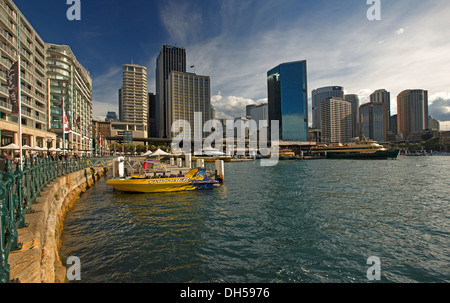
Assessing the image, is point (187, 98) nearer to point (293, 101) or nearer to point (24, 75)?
point (293, 101)

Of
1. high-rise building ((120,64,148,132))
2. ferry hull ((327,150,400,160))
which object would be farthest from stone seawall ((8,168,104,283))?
high-rise building ((120,64,148,132))

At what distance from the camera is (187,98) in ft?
592

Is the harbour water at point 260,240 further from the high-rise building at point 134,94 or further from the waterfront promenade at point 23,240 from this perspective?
the high-rise building at point 134,94

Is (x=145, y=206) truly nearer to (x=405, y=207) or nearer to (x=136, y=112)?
(x=405, y=207)

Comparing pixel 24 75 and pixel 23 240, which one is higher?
pixel 24 75

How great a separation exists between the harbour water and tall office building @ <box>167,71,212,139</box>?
16534 cm

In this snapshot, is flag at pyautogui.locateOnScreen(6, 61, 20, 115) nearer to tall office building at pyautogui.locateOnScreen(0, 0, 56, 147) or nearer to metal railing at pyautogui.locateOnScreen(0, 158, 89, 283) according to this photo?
metal railing at pyautogui.locateOnScreen(0, 158, 89, 283)

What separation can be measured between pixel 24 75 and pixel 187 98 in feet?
445

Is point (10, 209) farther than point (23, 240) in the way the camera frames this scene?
Yes

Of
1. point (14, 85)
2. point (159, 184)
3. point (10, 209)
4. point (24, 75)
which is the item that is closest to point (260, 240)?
point (10, 209)

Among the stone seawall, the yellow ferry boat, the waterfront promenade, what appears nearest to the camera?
the waterfront promenade

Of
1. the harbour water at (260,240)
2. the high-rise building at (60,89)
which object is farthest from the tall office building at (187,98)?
the harbour water at (260,240)

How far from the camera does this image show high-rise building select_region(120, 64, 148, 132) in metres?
175

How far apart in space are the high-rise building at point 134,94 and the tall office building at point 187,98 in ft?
71.6
